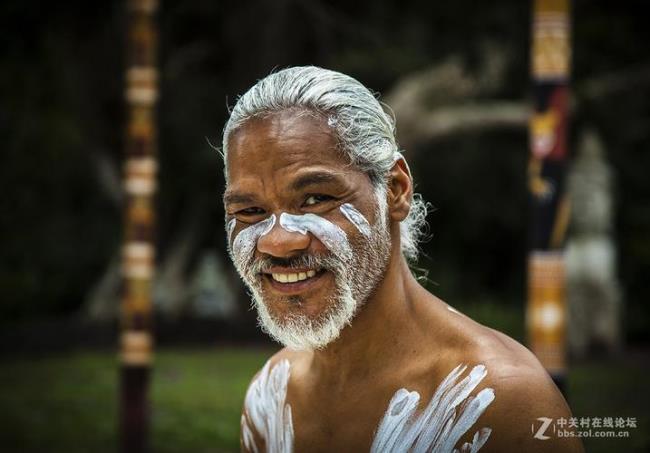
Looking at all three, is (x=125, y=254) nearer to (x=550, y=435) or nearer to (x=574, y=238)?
(x=550, y=435)

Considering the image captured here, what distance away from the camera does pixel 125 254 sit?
273 inches

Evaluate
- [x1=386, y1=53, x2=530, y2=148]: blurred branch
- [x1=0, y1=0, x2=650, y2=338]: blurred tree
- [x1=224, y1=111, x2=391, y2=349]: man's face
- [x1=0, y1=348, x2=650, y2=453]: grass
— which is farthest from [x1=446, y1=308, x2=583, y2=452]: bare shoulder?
[x1=386, y1=53, x2=530, y2=148]: blurred branch

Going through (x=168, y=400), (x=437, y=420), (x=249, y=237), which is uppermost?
(x=249, y=237)

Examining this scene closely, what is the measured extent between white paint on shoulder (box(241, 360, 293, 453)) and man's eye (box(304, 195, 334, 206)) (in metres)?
0.63

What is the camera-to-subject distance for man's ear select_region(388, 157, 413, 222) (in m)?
2.27

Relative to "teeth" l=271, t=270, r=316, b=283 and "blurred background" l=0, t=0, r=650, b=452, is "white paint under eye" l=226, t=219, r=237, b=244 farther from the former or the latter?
"blurred background" l=0, t=0, r=650, b=452

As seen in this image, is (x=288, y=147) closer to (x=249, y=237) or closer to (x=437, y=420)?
(x=249, y=237)

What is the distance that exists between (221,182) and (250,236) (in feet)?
50.4

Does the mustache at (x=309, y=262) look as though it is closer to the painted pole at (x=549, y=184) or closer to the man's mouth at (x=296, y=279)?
the man's mouth at (x=296, y=279)

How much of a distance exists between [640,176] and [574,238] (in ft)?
18.7

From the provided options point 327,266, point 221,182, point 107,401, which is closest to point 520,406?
point 327,266

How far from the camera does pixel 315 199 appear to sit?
2148 mm

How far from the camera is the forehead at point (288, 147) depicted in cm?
211

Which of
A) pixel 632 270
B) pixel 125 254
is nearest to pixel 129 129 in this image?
pixel 125 254
